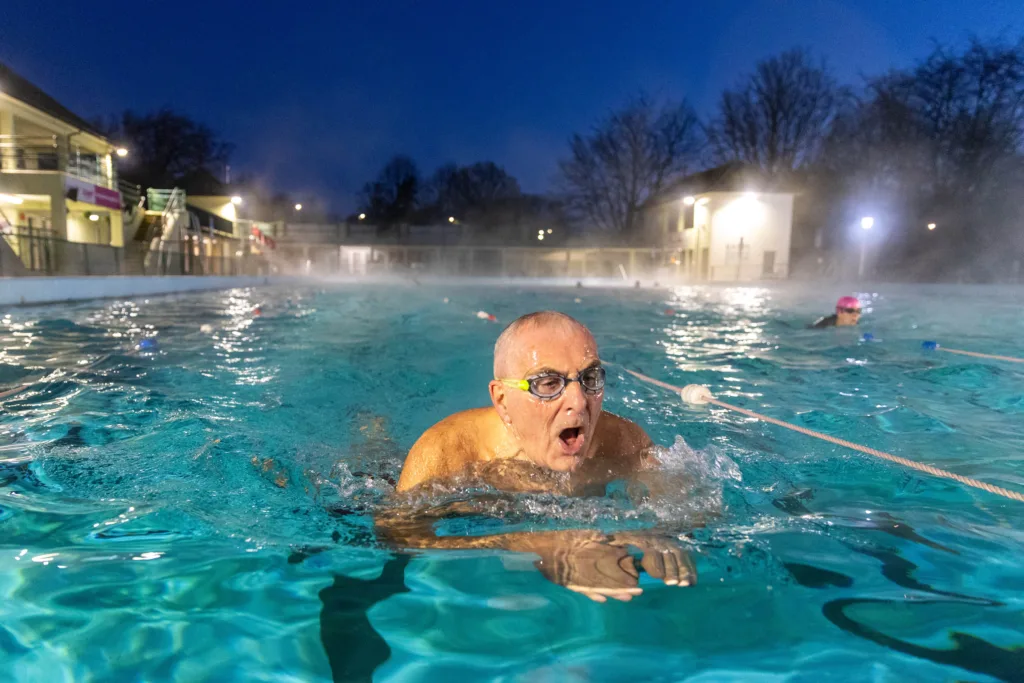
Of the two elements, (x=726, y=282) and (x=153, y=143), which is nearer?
(x=726, y=282)

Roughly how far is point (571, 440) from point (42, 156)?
93.2 feet

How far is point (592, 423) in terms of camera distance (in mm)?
2643

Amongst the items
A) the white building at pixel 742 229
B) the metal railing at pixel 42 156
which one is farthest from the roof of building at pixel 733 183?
the metal railing at pixel 42 156

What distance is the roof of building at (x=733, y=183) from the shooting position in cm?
3675

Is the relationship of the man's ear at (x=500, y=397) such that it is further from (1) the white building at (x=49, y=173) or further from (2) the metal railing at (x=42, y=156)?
(2) the metal railing at (x=42, y=156)

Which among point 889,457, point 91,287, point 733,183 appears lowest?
point 889,457

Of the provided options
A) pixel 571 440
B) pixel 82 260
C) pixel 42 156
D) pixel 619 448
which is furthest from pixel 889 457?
pixel 42 156

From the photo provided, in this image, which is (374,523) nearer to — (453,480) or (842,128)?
(453,480)

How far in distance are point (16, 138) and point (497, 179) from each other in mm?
41371

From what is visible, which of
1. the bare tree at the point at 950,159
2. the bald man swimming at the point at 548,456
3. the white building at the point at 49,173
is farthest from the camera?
the bare tree at the point at 950,159

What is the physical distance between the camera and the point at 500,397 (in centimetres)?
270

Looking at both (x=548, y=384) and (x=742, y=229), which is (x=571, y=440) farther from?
(x=742, y=229)

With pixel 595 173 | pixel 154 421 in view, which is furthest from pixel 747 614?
pixel 595 173

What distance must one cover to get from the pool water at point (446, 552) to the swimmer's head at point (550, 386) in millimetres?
276
